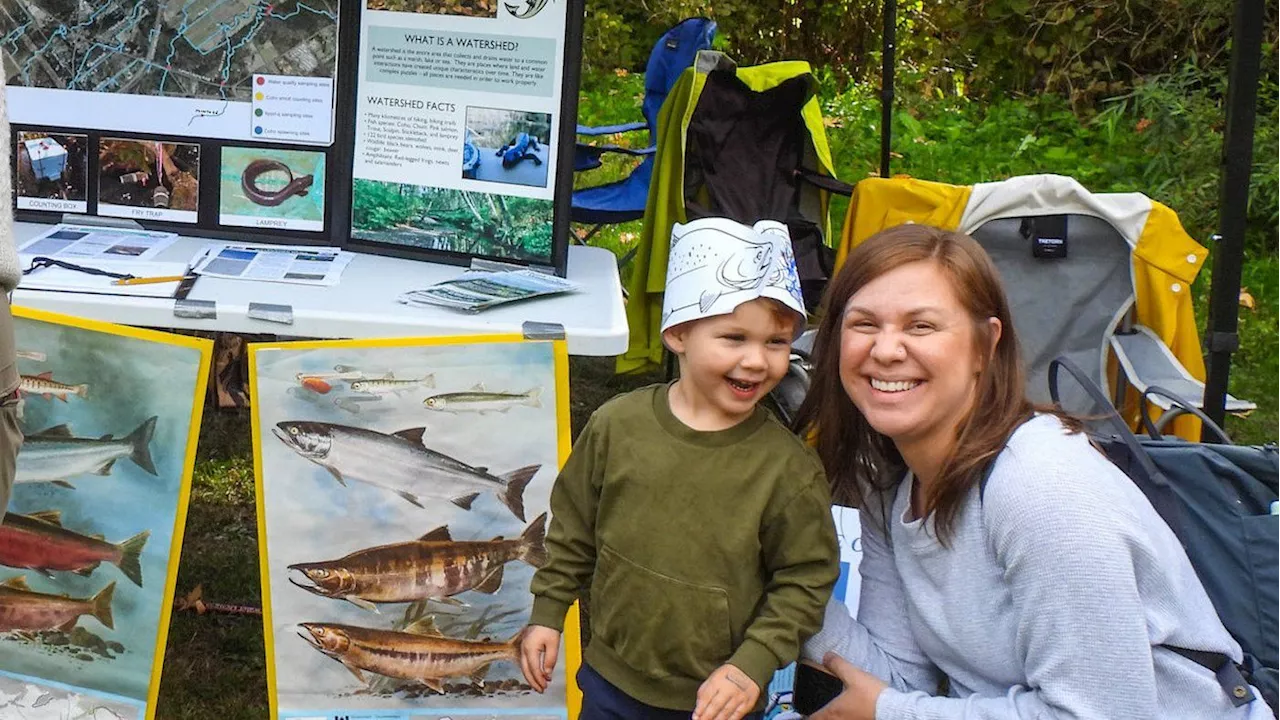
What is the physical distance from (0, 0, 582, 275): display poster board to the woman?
1265 millimetres

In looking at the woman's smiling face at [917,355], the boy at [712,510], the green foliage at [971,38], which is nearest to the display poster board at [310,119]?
the boy at [712,510]

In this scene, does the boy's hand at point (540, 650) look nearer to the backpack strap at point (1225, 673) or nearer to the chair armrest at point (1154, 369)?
the backpack strap at point (1225, 673)

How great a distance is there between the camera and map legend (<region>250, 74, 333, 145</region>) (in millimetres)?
3244

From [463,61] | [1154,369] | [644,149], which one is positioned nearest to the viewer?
[463,61]

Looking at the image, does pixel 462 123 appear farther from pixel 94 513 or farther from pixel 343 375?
pixel 94 513

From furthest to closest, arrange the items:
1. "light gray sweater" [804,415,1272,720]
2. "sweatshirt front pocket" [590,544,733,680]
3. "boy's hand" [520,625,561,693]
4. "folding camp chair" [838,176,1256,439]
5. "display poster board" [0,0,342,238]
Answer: "folding camp chair" [838,176,1256,439] < "display poster board" [0,0,342,238] < "boy's hand" [520,625,561,693] < "sweatshirt front pocket" [590,544,733,680] < "light gray sweater" [804,415,1272,720]

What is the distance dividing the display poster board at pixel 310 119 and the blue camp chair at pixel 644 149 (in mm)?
2066

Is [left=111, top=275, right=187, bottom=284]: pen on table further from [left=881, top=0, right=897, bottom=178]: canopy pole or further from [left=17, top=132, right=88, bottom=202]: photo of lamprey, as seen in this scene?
[left=881, top=0, right=897, bottom=178]: canopy pole

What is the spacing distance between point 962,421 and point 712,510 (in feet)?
1.34

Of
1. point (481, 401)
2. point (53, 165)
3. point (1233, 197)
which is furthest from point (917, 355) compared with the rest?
point (53, 165)

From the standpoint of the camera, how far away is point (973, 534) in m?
1.85

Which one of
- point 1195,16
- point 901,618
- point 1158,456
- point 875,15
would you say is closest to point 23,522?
point 901,618

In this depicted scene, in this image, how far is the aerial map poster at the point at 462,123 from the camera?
10.3 ft

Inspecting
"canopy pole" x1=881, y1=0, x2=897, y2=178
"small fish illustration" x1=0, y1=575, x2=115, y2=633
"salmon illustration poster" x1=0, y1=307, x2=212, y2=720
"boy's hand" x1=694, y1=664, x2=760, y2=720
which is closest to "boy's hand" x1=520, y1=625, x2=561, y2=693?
"boy's hand" x1=694, y1=664, x2=760, y2=720
